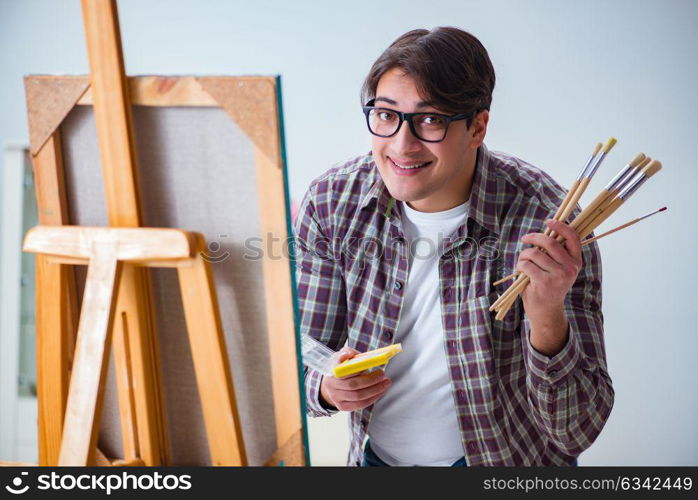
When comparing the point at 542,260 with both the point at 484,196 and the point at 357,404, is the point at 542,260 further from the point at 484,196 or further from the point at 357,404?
the point at 357,404

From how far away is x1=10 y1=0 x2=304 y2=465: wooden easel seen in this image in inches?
44.3

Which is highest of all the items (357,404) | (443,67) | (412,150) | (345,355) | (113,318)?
(443,67)

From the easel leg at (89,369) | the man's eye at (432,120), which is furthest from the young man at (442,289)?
the easel leg at (89,369)

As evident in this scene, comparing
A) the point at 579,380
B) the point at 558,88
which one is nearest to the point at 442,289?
the point at 579,380

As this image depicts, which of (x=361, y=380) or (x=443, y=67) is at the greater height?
(x=443, y=67)

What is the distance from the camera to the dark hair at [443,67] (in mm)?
1302

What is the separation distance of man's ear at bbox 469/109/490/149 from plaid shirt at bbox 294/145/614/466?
3cm

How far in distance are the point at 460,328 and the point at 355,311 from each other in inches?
9.0

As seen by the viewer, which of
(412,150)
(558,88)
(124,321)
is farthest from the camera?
(558,88)

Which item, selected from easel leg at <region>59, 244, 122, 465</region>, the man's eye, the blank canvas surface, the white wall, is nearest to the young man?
the man's eye

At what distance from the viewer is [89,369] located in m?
1.13

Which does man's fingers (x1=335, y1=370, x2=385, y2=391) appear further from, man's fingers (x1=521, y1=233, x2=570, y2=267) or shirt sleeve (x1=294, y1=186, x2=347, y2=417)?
man's fingers (x1=521, y1=233, x2=570, y2=267)

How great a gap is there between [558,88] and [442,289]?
117 cm

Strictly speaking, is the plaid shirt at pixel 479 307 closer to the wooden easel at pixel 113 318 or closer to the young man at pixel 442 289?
the young man at pixel 442 289
